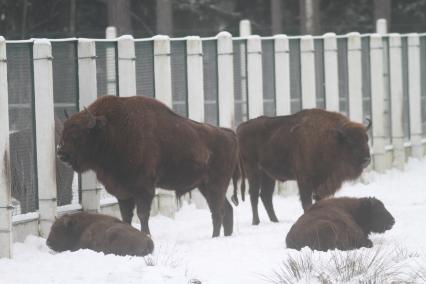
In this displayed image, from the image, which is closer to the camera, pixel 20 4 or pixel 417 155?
pixel 417 155

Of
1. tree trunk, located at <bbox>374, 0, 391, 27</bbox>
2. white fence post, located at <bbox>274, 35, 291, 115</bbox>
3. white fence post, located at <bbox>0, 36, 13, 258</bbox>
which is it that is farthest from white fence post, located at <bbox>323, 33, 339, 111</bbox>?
tree trunk, located at <bbox>374, 0, 391, 27</bbox>

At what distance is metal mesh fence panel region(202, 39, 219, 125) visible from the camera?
773 inches

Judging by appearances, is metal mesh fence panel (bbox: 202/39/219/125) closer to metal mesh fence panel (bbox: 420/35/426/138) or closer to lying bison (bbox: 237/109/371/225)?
lying bison (bbox: 237/109/371/225)

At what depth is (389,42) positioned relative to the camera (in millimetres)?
25812

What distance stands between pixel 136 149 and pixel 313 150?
2790 millimetres

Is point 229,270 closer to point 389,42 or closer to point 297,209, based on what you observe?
point 297,209

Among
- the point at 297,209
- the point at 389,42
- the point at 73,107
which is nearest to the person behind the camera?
the point at 73,107

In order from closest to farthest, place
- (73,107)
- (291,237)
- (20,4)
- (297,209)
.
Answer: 1. (291,237)
2. (73,107)
3. (297,209)
4. (20,4)

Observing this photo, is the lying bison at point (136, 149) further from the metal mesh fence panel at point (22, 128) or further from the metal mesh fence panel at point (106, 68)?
the metal mesh fence panel at point (106, 68)

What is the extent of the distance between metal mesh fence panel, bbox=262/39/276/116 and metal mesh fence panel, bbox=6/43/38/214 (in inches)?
279

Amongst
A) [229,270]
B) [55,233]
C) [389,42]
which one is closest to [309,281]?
[229,270]

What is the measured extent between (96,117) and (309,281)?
385 centimetres

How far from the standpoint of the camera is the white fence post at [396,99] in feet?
83.4

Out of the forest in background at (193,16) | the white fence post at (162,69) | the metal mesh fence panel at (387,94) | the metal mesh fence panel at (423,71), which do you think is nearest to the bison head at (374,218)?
the white fence post at (162,69)
